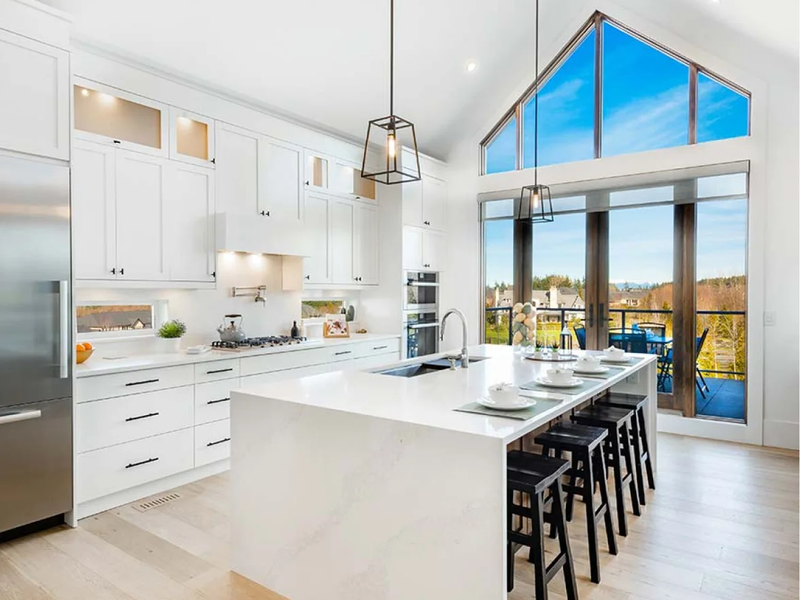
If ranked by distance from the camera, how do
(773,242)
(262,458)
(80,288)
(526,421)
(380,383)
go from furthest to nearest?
(773,242) → (80,288) → (380,383) → (262,458) → (526,421)

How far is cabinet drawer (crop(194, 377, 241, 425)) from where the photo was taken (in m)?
3.75

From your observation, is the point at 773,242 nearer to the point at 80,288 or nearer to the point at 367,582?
the point at 367,582

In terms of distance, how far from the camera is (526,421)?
1.93m

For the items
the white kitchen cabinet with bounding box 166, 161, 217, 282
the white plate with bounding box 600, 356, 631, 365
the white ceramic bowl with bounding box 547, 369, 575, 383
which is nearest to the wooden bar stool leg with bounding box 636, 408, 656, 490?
the white plate with bounding box 600, 356, 631, 365

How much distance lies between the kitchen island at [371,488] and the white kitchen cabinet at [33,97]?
180 cm

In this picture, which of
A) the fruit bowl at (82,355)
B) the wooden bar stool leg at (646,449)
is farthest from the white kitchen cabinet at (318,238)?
the wooden bar stool leg at (646,449)

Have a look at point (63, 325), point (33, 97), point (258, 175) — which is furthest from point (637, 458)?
point (33, 97)

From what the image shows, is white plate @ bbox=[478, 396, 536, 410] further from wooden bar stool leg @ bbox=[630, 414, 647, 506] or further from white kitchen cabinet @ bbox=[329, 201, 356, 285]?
white kitchen cabinet @ bbox=[329, 201, 356, 285]

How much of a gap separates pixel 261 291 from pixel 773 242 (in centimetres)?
454

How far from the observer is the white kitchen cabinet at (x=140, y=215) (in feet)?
11.8

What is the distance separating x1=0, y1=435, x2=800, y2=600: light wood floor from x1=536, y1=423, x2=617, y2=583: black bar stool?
116 millimetres

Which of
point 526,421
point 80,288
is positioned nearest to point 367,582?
point 526,421

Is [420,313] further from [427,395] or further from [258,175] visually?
[427,395]

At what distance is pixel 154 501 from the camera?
340 cm
